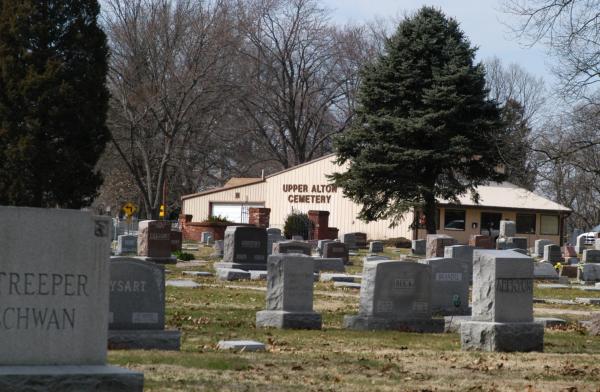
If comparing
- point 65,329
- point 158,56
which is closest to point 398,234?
point 158,56

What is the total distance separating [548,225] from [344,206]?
39.6 ft

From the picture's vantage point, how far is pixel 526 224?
216ft

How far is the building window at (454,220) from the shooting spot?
64.3m

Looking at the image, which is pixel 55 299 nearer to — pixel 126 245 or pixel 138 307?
pixel 138 307

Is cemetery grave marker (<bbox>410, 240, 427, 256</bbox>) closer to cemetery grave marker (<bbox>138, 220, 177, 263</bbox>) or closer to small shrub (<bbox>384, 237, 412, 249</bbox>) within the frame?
small shrub (<bbox>384, 237, 412, 249</bbox>)

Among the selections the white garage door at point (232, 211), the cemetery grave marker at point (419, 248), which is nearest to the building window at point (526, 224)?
the white garage door at point (232, 211)

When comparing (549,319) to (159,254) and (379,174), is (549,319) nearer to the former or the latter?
(159,254)

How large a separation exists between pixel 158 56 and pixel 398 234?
16290mm

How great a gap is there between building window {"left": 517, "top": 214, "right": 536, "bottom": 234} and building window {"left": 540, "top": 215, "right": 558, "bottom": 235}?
0.49 m

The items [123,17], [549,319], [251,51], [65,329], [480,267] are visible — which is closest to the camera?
[65,329]

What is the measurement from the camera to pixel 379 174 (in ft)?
169

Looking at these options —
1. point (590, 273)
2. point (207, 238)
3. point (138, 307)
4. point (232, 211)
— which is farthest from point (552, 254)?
point (138, 307)

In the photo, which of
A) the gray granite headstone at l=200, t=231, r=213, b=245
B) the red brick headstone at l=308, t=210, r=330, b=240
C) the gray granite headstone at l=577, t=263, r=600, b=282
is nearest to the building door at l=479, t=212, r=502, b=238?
the red brick headstone at l=308, t=210, r=330, b=240

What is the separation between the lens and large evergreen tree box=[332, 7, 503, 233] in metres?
50.8
